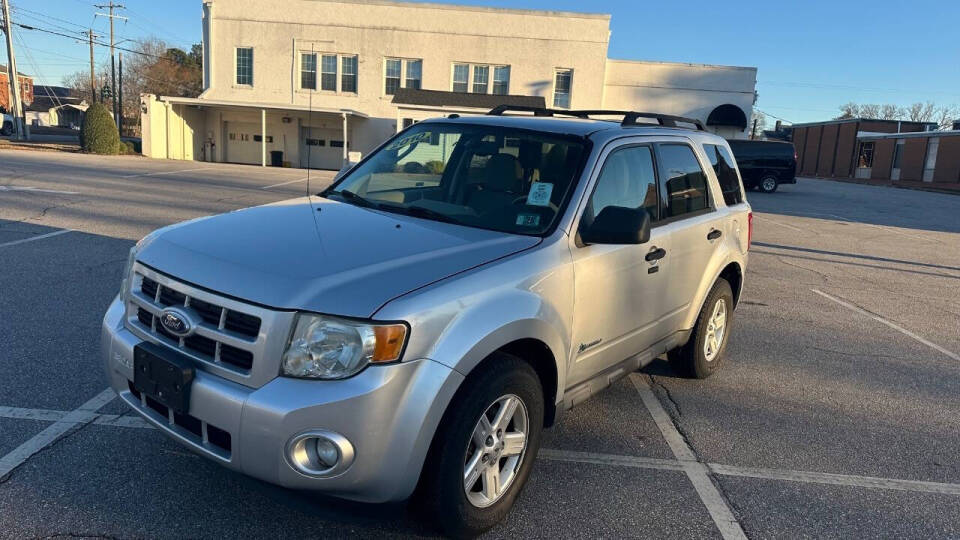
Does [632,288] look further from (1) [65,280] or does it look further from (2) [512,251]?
(1) [65,280]

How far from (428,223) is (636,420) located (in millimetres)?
1986

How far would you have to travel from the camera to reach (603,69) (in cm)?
3531

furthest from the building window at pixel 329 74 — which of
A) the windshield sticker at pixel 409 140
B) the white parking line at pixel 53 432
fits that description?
the white parking line at pixel 53 432

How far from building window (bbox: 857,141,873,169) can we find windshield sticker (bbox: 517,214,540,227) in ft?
196

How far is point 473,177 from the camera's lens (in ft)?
12.6

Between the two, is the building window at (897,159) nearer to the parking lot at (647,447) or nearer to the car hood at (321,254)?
the parking lot at (647,447)

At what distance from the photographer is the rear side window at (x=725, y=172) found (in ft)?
16.7

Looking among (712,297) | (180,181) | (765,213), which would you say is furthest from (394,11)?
(712,297)

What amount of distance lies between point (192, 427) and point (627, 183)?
8.67 feet

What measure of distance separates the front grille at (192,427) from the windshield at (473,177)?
1542mm

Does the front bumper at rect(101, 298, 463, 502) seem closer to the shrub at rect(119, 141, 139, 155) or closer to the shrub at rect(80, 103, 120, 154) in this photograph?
the shrub at rect(80, 103, 120, 154)

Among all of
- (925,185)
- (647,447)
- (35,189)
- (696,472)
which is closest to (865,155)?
(925,185)

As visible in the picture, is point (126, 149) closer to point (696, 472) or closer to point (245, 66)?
point (245, 66)

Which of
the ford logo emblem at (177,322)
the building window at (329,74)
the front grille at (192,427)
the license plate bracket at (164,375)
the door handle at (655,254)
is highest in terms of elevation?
the building window at (329,74)
